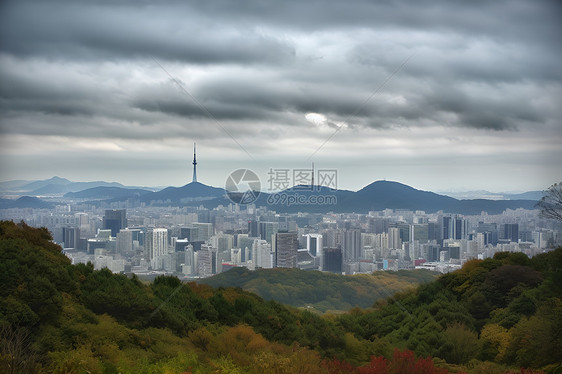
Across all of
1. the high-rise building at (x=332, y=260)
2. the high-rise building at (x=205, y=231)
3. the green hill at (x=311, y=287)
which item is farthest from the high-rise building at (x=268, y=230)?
the high-rise building at (x=332, y=260)

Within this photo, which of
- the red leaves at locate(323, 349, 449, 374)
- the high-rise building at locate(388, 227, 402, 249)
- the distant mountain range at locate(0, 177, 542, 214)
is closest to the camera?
the red leaves at locate(323, 349, 449, 374)

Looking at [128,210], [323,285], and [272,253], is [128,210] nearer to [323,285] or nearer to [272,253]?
[272,253]

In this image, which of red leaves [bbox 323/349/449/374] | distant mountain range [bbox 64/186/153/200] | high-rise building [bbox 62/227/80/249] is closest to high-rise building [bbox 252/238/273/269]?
distant mountain range [bbox 64/186/153/200]

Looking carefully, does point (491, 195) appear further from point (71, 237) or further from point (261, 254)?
point (71, 237)

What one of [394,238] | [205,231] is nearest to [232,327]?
[205,231]

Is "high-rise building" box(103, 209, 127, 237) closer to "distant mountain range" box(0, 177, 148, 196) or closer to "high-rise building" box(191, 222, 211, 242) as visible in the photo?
"distant mountain range" box(0, 177, 148, 196)

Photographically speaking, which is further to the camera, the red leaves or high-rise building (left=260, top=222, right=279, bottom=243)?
Answer: high-rise building (left=260, top=222, right=279, bottom=243)

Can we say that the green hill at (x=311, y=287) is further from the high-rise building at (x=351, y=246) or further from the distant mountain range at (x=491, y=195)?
the distant mountain range at (x=491, y=195)
